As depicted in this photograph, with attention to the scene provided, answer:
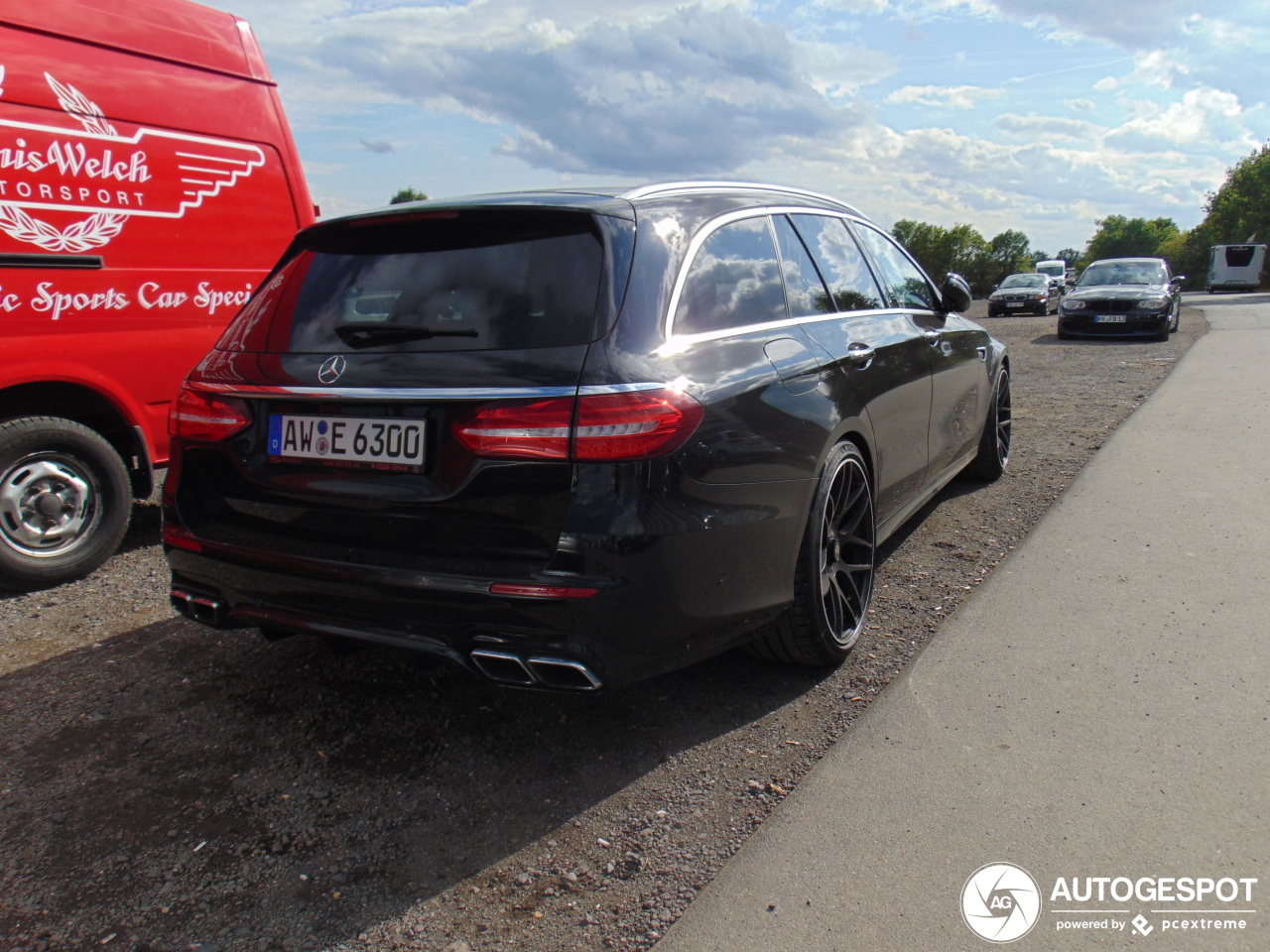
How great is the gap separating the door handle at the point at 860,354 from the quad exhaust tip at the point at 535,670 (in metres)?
1.73

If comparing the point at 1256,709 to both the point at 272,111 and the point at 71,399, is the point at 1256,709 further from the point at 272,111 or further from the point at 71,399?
the point at 272,111

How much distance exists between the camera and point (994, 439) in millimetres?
6109

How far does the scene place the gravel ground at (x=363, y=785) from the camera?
2.18m

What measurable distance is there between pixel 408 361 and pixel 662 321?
717 mm

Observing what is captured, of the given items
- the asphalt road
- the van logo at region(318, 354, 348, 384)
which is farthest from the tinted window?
the van logo at region(318, 354, 348, 384)

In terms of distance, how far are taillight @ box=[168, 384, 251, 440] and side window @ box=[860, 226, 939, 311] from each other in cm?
296

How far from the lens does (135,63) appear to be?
4691mm

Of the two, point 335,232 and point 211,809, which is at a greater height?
point 335,232

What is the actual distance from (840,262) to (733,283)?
1150mm

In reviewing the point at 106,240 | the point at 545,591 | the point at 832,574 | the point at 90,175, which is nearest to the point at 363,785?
the point at 545,591

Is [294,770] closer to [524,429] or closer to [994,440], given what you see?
[524,429]

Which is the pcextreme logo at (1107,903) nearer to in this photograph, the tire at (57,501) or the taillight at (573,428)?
the taillight at (573,428)

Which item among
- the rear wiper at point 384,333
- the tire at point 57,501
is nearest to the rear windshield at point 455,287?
the rear wiper at point 384,333

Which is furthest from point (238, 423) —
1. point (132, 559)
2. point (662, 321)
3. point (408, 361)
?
point (132, 559)
